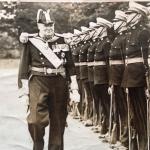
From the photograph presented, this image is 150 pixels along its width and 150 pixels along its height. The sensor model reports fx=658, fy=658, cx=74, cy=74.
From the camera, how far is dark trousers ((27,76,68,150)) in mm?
1591

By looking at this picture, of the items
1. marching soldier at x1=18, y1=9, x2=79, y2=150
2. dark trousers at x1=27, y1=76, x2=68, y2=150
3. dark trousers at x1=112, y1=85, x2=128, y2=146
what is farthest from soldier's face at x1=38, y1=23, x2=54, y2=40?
dark trousers at x1=112, y1=85, x2=128, y2=146

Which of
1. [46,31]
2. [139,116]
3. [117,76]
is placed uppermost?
[46,31]

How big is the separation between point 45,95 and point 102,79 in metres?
0.16

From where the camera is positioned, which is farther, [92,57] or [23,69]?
[92,57]

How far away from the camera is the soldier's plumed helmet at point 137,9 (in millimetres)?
1635

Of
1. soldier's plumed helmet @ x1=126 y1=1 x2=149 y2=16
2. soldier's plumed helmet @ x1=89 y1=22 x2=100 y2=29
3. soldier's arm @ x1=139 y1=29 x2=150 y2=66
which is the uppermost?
soldier's plumed helmet @ x1=126 y1=1 x2=149 y2=16

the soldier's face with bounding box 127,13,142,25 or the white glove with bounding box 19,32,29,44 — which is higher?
the soldier's face with bounding box 127,13,142,25

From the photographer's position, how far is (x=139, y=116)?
5.41 ft

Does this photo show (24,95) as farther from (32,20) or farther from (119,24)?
(119,24)

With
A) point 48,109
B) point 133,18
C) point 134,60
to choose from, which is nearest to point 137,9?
point 133,18

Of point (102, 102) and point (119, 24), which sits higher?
point (119, 24)

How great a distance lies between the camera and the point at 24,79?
1.60 metres

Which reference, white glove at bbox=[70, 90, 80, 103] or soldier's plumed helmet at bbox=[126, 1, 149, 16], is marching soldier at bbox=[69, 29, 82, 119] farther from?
soldier's plumed helmet at bbox=[126, 1, 149, 16]

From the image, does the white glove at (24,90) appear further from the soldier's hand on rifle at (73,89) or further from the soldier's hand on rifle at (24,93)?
the soldier's hand on rifle at (73,89)
